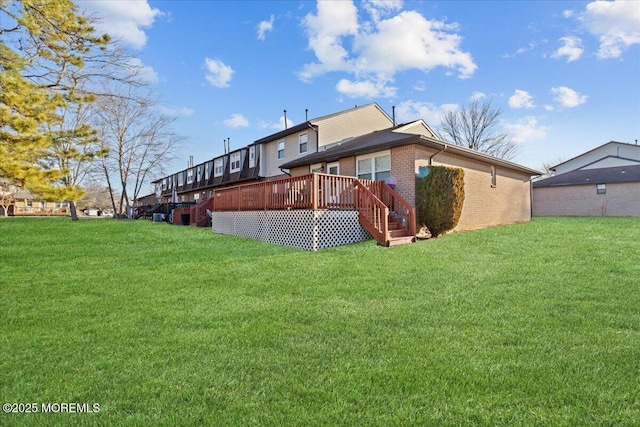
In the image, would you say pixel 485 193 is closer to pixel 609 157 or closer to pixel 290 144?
pixel 290 144

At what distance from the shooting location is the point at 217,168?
2994cm

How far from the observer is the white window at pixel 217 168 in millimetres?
29317

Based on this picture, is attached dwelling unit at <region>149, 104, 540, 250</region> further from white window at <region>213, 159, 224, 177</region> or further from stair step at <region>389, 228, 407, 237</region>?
white window at <region>213, 159, 224, 177</region>

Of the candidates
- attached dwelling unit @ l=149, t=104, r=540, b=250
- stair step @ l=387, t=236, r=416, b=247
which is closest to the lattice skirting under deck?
attached dwelling unit @ l=149, t=104, r=540, b=250

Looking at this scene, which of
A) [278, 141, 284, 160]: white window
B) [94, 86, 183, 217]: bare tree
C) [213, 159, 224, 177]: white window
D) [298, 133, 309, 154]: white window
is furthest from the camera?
[213, 159, 224, 177]: white window

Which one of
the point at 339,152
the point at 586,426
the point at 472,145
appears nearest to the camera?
the point at 586,426

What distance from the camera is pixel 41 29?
248 inches

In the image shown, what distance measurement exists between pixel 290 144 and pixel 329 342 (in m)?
17.9

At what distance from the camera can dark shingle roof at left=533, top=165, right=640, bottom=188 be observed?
23369mm

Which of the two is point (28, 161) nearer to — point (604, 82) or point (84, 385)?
point (84, 385)

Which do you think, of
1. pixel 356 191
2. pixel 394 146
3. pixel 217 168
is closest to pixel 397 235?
pixel 356 191

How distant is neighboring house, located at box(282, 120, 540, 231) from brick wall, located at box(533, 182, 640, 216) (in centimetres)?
1092

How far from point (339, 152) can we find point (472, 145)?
26191mm

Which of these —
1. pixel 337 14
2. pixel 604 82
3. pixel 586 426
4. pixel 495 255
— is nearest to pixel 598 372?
pixel 586 426
